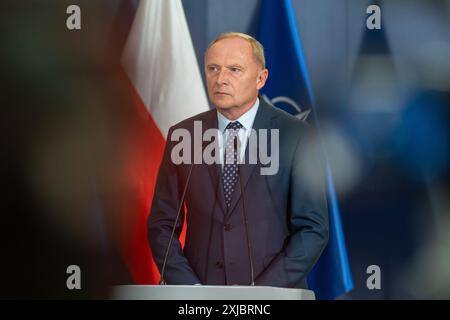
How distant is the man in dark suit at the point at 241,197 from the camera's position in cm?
417

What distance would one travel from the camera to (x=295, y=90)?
453 cm

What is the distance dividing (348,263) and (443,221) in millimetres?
537

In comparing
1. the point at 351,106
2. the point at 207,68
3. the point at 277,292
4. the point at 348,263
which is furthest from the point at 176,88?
the point at 277,292

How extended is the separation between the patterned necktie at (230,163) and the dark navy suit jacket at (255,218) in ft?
0.10

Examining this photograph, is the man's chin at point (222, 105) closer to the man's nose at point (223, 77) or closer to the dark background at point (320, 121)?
the man's nose at point (223, 77)

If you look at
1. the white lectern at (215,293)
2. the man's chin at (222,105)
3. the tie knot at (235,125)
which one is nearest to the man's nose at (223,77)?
the man's chin at (222,105)

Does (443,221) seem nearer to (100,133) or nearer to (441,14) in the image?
(441,14)

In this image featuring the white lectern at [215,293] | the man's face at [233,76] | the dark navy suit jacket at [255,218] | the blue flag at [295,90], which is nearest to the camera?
the white lectern at [215,293]

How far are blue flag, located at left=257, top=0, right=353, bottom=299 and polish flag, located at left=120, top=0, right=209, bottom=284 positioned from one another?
40cm

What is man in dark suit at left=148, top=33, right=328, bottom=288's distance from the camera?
4.17 m

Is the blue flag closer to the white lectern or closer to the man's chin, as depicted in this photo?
the man's chin

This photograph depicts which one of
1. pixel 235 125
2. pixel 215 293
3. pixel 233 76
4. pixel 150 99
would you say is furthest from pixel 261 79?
pixel 215 293

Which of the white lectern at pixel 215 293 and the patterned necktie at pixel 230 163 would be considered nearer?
the white lectern at pixel 215 293
